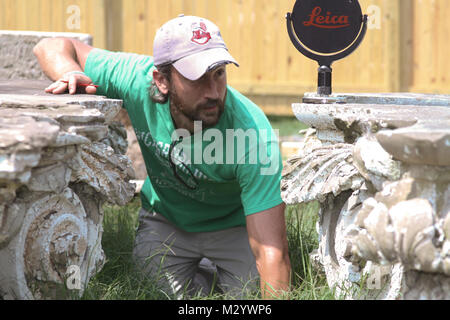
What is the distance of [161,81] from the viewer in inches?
107

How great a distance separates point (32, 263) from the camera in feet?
6.45

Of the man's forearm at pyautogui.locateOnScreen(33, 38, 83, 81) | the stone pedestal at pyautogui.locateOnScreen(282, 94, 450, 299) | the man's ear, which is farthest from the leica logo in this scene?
the man's forearm at pyautogui.locateOnScreen(33, 38, 83, 81)

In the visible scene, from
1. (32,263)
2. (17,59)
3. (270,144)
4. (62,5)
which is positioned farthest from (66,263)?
(62,5)

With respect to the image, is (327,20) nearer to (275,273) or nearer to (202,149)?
(202,149)

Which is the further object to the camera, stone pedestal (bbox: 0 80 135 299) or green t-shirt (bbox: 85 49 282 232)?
green t-shirt (bbox: 85 49 282 232)

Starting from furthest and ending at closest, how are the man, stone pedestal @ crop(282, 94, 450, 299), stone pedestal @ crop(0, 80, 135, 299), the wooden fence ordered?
the wooden fence < the man < stone pedestal @ crop(0, 80, 135, 299) < stone pedestal @ crop(282, 94, 450, 299)

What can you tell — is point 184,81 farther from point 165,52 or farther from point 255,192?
point 255,192

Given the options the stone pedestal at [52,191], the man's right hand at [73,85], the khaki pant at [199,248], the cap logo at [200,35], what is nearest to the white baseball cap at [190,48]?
the cap logo at [200,35]

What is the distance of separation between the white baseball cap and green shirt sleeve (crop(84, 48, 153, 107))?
170mm

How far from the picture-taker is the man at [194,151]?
101 inches

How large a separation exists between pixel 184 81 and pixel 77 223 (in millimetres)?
802

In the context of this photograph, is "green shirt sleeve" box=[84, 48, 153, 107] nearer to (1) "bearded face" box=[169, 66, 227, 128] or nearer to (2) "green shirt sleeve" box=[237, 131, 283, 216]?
(1) "bearded face" box=[169, 66, 227, 128]

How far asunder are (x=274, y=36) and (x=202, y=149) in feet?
15.1

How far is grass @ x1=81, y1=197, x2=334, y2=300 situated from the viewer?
7.52 ft
